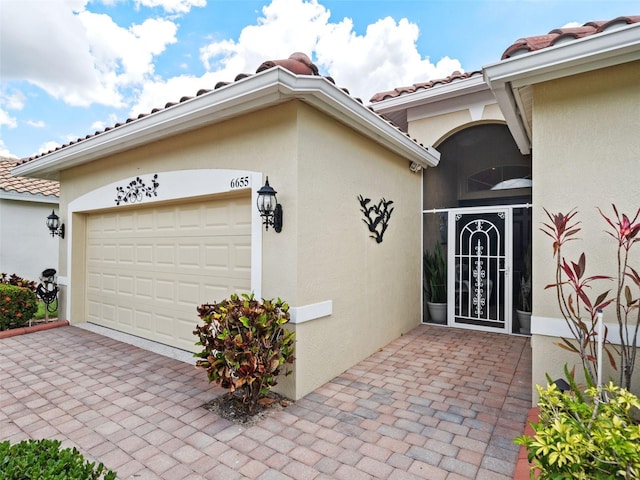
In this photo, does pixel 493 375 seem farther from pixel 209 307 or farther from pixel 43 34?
pixel 43 34

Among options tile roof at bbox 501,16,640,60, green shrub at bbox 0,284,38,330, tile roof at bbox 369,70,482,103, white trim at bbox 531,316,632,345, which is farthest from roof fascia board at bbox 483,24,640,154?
green shrub at bbox 0,284,38,330

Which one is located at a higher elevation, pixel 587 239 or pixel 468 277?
pixel 587 239

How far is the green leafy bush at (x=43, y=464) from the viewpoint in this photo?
5.19 feet

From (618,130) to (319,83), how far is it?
2979 millimetres

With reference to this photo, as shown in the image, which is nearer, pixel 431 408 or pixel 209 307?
pixel 431 408

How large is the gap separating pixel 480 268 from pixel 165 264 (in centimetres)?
613

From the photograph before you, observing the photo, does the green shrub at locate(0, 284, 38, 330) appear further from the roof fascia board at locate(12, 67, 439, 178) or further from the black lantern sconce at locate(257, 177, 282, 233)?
the black lantern sconce at locate(257, 177, 282, 233)

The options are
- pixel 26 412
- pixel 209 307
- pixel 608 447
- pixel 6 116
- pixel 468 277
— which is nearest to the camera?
pixel 608 447

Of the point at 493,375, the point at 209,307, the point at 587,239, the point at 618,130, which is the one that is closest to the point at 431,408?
the point at 493,375

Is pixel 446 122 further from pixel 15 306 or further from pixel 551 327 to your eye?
pixel 15 306

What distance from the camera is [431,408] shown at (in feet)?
12.6

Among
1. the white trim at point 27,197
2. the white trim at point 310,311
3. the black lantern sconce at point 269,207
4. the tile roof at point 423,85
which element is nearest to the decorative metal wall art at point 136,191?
the black lantern sconce at point 269,207

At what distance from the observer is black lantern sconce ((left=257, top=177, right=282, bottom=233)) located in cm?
404

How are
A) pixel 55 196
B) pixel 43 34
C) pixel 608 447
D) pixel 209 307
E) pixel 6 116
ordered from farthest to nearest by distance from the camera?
pixel 6 116
pixel 55 196
pixel 43 34
pixel 209 307
pixel 608 447
